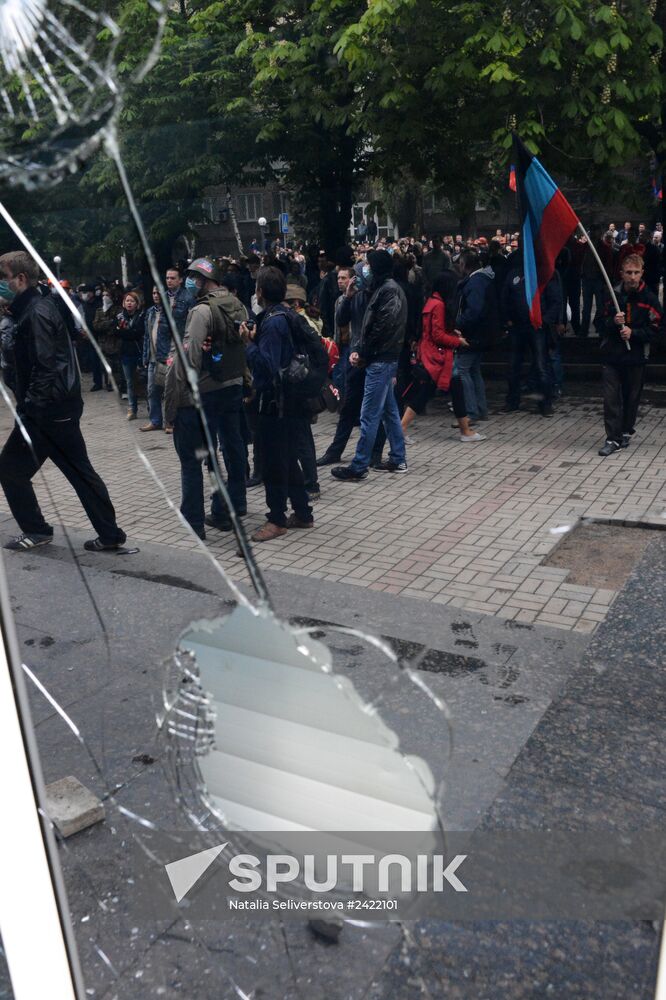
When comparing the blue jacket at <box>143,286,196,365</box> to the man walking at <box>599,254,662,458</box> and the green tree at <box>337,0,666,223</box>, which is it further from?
the man walking at <box>599,254,662,458</box>

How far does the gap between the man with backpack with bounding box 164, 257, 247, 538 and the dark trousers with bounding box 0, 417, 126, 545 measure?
182 mm

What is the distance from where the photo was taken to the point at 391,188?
66.7 inches

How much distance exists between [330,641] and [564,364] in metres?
5.33

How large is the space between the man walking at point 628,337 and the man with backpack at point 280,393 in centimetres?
414

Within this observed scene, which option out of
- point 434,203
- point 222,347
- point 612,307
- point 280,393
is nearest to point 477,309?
point 612,307

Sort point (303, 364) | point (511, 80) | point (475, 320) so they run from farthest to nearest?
point (475, 320) < point (511, 80) < point (303, 364)

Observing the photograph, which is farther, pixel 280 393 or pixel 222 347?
pixel 280 393

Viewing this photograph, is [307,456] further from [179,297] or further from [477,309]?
[477,309]

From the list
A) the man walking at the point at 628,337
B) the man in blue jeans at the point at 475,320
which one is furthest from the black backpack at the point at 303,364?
the man walking at the point at 628,337

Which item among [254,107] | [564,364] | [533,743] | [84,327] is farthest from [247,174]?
[564,364]

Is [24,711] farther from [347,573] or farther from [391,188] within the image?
[391,188]

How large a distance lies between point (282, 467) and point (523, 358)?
4.03m

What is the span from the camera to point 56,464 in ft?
4.54

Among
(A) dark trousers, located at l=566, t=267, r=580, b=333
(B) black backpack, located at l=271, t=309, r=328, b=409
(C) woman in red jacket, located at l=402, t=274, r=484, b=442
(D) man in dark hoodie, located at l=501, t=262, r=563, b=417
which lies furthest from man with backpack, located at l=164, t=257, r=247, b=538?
(A) dark trousers, located at l=566, t=267, r=580, b=333
